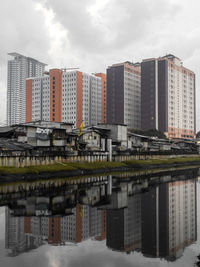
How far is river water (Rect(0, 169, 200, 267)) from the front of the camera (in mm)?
18828

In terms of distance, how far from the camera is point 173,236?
931 inches

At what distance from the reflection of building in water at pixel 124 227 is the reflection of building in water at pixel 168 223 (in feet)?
1.92

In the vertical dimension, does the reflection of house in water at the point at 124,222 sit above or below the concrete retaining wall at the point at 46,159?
below

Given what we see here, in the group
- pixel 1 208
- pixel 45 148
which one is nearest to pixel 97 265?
pixel 1 208

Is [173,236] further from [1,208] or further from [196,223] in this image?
[1,208]

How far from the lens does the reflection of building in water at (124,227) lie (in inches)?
849

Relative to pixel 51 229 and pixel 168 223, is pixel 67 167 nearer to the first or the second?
pixel 168 223

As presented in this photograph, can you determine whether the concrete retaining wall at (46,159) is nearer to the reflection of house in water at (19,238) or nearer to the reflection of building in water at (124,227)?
the reflection of building in water at (124,227)

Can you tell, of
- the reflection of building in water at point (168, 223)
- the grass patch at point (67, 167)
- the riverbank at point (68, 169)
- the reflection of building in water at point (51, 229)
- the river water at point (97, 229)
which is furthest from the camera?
the grass patch at point (67, 167)

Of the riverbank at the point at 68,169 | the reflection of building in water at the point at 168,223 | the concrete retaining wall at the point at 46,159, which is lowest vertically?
the reflection of building in water at the point at 168,223

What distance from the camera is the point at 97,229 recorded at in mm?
25578

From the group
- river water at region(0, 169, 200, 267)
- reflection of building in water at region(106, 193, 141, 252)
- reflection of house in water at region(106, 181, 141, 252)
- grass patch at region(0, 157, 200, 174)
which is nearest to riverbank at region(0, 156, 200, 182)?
grass patch at region(0, 157, 200, 174)

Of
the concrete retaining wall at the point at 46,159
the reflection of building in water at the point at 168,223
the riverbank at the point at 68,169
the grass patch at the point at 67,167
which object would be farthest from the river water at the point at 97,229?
the concrete retaining wall at the point at 46,159

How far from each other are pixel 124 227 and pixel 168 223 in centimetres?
421
